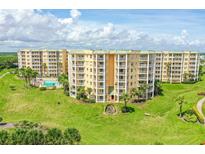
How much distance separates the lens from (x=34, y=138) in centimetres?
1502

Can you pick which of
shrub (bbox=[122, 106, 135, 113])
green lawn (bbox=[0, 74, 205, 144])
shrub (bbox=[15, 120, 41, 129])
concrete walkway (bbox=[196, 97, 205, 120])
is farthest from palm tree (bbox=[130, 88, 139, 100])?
shrub (bbox=[15, 120, 41, 129])

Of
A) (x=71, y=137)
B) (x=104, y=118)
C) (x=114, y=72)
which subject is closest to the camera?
(x=71, y=137)

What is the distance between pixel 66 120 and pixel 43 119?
214cm

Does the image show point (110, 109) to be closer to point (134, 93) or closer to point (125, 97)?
point (125, 97)

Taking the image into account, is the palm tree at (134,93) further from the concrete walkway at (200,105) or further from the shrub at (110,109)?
the concrete walkway at (200,105)

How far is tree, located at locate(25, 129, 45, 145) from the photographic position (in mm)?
14922

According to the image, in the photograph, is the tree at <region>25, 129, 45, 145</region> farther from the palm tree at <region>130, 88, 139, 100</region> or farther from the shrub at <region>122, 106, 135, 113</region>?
the palm tree at <region>130, 88, 139, 100</region>

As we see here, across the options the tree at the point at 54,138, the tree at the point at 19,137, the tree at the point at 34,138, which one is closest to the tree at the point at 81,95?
the tree at the point at 54,138

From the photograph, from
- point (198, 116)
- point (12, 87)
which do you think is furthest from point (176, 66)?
point (12, 87)

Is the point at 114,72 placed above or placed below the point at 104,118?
above

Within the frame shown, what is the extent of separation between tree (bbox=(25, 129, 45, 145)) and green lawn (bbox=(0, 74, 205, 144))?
9.71 ft

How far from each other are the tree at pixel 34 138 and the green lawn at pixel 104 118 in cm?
296

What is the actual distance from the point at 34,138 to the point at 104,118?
899cm
